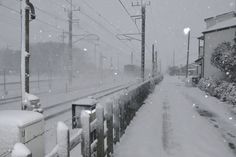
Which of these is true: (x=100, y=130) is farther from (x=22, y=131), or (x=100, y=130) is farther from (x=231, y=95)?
(x=231, y=95)

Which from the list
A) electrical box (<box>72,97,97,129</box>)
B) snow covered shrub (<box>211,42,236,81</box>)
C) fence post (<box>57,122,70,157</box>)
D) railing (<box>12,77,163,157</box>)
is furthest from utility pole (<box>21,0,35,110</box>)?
snow covered shrub (<box>211,42,236,81</box>)

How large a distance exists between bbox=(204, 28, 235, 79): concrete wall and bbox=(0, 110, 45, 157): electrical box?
27.5 m

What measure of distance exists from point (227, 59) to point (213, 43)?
905 cm

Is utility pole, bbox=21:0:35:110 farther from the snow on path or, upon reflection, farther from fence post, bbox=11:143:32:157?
fence post, bbox=11:143:32:157

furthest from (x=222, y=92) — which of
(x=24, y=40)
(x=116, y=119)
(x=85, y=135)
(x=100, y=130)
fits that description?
(x=85, y=135)

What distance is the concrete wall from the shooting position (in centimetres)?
2891

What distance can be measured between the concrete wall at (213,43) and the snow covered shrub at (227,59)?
3.66 metres

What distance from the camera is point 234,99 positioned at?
1605 cm

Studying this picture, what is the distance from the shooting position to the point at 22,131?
3.46 metres

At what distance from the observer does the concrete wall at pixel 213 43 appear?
28906 millimetres

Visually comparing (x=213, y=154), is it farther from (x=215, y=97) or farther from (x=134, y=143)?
(x=215, y=97)

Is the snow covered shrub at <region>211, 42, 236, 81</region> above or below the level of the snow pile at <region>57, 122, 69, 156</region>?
above

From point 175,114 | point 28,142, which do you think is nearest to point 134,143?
point 28,142

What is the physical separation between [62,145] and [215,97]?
20197 mm
